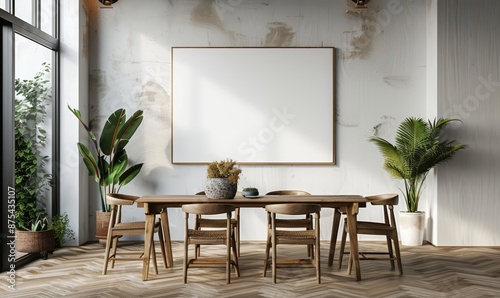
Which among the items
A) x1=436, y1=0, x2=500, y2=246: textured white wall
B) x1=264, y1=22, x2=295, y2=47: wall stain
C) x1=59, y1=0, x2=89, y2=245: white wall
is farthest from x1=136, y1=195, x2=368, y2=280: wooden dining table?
x1=264, y1=22, x2=295, y2=47: wall stain

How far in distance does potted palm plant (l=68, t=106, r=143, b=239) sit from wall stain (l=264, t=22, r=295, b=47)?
2034 millimetres

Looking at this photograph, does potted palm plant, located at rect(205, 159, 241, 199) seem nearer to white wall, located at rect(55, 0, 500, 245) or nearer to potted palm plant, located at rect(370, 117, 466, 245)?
white wall, located at rect(55, 0, 500, 245)

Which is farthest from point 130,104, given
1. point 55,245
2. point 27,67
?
point 55,245

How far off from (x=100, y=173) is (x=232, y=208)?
8.92 feet

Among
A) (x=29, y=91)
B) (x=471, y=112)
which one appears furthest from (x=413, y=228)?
(x=29, y=91)

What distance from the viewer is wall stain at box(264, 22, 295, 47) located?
25.1 ft

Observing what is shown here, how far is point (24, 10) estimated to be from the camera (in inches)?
251

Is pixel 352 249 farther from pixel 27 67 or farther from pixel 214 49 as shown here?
pixel 27 67

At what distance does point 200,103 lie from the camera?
7.61 m

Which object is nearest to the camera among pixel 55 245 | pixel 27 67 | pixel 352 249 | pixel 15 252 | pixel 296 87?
pixel 352 249

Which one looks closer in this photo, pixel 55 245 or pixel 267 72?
pixel 55 245

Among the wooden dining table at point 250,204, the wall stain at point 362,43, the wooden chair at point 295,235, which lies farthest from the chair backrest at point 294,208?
the wall stain at point 362,43

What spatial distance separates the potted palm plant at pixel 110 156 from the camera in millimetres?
6984

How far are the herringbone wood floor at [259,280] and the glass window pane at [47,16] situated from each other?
286 centimetres
